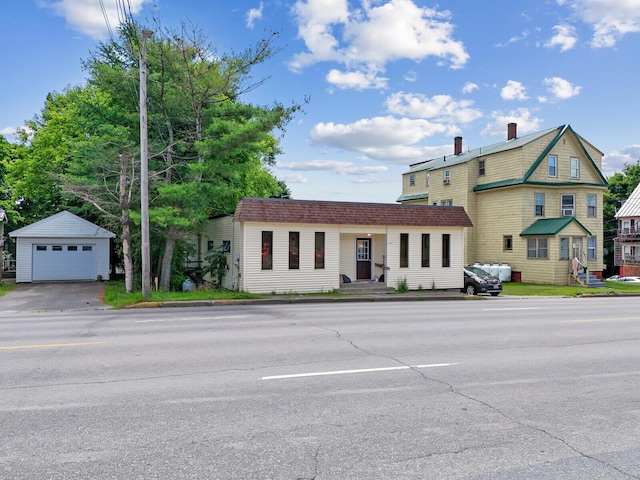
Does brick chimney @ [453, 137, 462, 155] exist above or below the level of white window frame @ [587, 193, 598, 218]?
above

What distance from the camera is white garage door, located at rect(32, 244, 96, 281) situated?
98.2ft

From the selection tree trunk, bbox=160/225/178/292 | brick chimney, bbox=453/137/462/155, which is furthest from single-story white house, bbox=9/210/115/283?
brick chimney, bbox=453/137/462/155

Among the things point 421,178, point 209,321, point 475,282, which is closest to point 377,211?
point 475,282

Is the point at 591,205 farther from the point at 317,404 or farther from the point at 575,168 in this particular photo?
the point at 317,404

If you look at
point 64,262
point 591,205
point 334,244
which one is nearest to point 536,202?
point 591,205

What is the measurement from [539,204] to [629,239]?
26.3 metres

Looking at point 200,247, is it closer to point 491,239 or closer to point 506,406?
point 491,239

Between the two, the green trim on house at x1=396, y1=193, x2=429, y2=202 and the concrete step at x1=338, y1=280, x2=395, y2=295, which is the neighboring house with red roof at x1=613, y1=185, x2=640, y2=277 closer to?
the green trim on house at x1=396, y1=193, x2=429, y2=202

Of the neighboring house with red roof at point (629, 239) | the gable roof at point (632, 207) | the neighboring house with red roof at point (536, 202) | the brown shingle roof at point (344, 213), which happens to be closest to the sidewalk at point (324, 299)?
the brown shingle roof at point (344, 213)

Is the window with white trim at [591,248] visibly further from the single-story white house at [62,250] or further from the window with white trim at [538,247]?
the single-story white house at [62,250]

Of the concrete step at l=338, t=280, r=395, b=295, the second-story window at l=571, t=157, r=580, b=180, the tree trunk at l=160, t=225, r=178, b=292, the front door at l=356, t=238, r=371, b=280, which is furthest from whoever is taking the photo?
the second-story window at l=571, t=157, r=580, b=180

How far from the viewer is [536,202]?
36500 mm

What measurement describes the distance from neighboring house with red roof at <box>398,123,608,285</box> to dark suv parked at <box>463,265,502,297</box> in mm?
9685

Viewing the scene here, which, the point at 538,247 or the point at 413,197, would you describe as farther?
the point at 413,197
